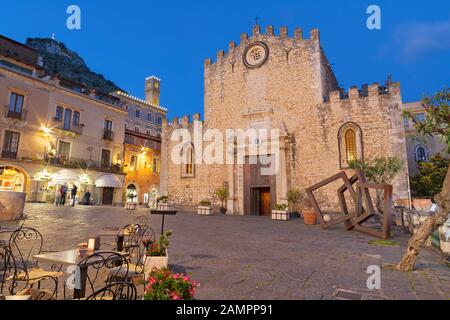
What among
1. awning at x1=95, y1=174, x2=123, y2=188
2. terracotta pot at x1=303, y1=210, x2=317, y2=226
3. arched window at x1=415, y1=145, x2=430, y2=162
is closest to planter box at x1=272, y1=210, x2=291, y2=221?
terracotta pot at x1=303, y1=210, x2=317, y2=226

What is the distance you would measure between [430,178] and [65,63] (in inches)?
2704

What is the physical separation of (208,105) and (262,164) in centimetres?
711

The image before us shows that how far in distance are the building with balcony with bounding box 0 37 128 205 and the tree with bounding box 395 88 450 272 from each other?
2346 centimetres

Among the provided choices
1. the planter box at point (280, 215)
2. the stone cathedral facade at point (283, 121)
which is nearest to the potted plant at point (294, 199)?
the stone cathedral facade at point (283, 121)

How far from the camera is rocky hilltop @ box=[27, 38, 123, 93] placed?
Result: 55.8m

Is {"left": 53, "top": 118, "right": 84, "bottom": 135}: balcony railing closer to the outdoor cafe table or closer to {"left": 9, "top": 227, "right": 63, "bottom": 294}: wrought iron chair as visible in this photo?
{"left": 9, "top": 227, "right": 63, "bottom": 294}: wrought iron chair

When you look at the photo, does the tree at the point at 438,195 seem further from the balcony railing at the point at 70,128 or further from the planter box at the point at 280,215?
the balcony railing at the point at 70,128

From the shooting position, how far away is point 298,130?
60.5 feet

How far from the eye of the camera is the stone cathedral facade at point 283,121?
16266mm

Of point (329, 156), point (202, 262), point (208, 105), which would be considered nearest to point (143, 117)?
point (208, 105)

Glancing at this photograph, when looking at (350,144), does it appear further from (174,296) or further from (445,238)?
(174,296)

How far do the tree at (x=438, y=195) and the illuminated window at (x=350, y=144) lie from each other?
11.7 m

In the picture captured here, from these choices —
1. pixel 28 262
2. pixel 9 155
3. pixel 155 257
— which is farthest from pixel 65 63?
pixel 155 257

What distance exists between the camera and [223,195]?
19656 millimetres
